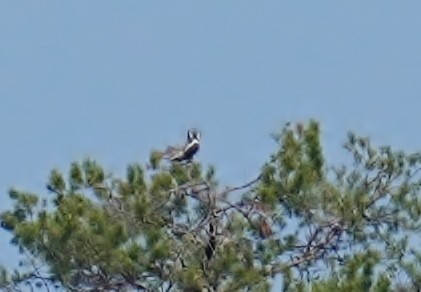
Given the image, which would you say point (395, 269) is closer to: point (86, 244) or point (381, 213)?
point (381, 213)

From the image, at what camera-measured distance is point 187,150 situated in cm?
1316

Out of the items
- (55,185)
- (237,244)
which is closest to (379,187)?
(237,244)

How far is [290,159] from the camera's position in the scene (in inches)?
504

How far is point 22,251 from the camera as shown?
12852 millimetres

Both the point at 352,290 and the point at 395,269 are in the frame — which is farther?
the point at 395,269

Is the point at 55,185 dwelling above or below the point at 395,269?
above

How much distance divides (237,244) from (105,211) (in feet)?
2.86

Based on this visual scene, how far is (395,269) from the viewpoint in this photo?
42.7 feet

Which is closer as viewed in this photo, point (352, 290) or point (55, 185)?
point (352, 290)

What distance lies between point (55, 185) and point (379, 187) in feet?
6.99

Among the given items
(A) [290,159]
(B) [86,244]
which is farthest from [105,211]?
(A) [290,159]

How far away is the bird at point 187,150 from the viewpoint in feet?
42.7

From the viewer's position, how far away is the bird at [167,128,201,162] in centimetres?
1300

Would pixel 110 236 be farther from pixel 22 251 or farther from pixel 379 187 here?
pixel 379 187
